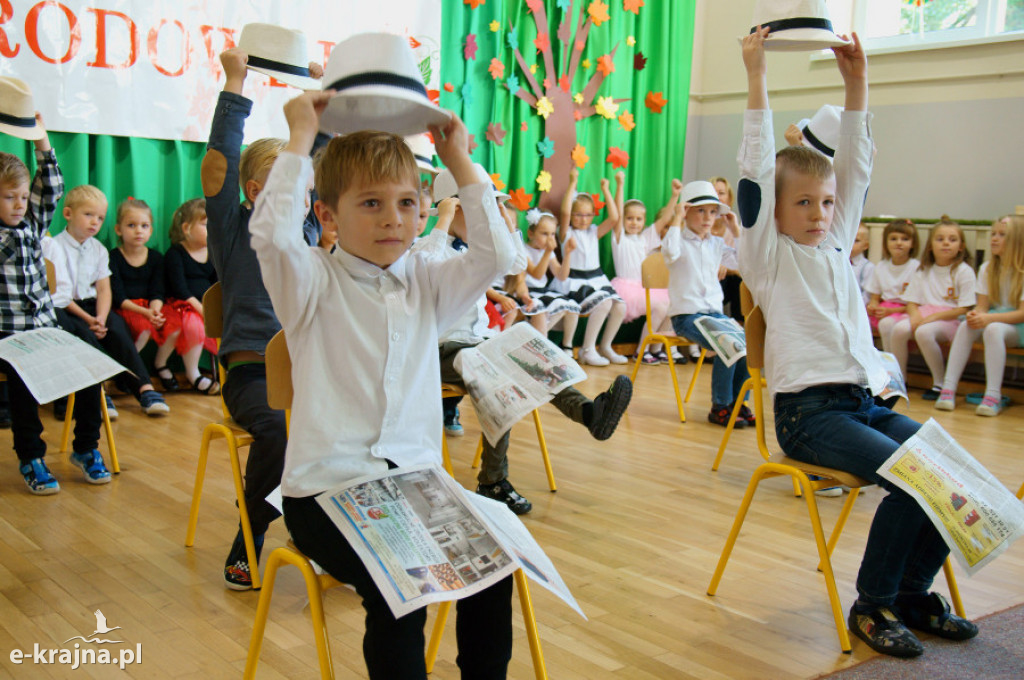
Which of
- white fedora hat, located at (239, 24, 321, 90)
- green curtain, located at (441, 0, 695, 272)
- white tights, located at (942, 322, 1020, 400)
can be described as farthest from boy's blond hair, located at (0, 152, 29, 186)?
white tights, located at (942, 322, 1020, 400)

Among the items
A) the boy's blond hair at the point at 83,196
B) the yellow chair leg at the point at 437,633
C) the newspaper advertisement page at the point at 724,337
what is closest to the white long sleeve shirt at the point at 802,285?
the yellow chair leg at the point at 437,633

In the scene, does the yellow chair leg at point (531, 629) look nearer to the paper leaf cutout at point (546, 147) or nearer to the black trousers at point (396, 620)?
the black trousers at point (396, 620)

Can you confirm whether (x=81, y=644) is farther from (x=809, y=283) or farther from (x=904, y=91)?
(x=904, y=91)

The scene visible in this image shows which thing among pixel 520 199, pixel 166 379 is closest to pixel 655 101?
pixel 520 199

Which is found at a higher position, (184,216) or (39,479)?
(184,216)

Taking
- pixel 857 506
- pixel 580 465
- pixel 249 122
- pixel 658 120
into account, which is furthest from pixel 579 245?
pixel 857 506

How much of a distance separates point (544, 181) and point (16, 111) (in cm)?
364

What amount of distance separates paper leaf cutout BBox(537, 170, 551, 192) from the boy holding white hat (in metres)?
1.59

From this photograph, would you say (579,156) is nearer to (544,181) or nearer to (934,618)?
(544,181)

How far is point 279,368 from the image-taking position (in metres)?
1.53

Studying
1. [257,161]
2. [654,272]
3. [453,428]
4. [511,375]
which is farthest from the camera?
[654,272]

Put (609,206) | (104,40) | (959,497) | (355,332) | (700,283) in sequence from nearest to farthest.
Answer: (355,332)
(959,497)
(104,40)
(700,283)
(609,206)

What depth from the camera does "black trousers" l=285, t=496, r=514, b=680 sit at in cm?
127

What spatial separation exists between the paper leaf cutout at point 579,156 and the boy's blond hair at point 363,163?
4.85m
